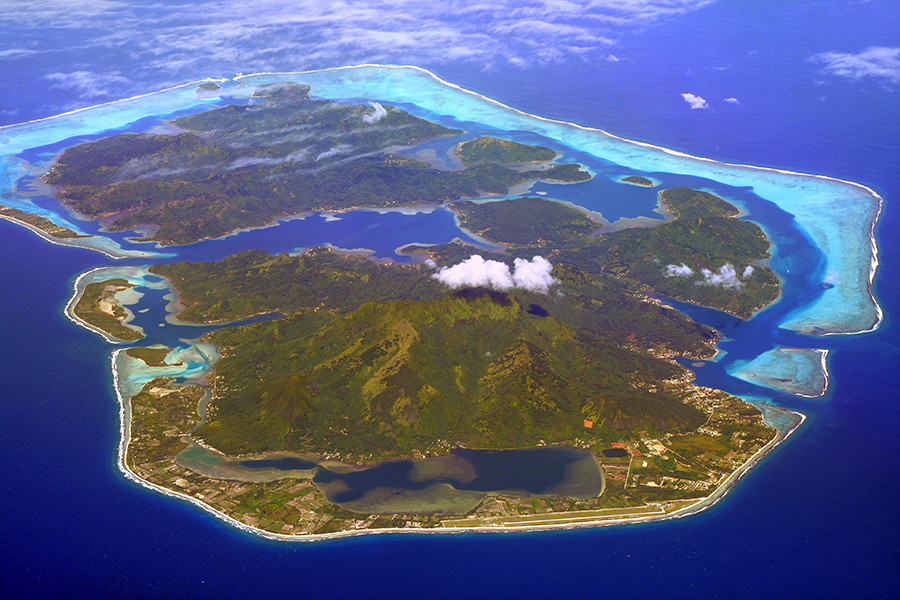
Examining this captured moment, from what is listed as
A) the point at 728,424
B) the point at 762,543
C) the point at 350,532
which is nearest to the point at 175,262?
the point at 350,532

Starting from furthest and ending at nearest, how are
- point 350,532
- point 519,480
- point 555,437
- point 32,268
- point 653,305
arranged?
point 32,268, point 653,305, point 555,437, point 519,480, point 350,532

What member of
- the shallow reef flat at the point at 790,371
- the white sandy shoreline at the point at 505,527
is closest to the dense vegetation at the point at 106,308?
the white sandy shoreline at the point at 505,527

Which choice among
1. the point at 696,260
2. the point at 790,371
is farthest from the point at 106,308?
the point at 790,371

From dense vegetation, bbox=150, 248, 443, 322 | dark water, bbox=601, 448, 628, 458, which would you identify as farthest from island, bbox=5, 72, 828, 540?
dense vegetation, bbox=150, 248, 443, 322

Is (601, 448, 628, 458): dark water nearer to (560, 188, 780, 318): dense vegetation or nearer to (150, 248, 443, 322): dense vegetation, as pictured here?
(150, 248, 443, 322): dense vegetation

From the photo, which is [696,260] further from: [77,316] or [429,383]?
[77,316]

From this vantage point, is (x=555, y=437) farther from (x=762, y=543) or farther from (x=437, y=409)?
(x=762, y=543)
